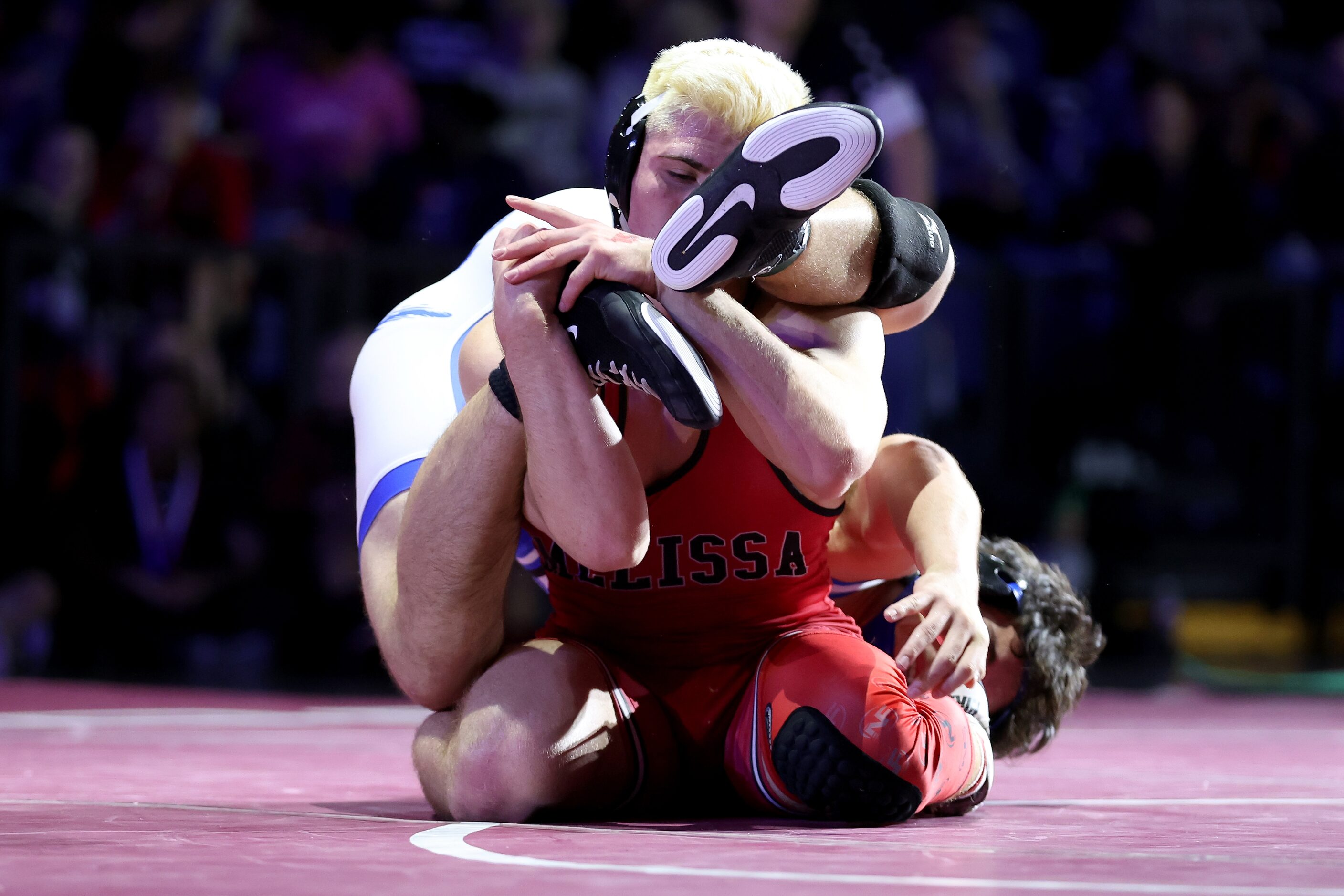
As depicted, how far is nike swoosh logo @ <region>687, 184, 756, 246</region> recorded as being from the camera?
193 centimetres

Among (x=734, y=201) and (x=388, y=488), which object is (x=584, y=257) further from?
(x=388, y=488)

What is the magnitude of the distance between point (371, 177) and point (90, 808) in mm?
4645

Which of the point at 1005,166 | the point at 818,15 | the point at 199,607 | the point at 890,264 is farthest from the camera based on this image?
the point at 1005,166

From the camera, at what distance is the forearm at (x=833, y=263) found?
2.19m

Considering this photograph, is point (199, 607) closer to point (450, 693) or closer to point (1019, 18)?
point (450, 693)

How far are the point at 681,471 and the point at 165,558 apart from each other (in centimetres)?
391

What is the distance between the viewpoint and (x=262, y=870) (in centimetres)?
159

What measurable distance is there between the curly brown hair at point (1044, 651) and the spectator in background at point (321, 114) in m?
4.34

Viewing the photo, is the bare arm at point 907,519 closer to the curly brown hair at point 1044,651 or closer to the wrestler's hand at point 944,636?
the wrestler's hand at point 944,636

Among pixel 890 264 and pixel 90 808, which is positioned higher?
pixel 890 264

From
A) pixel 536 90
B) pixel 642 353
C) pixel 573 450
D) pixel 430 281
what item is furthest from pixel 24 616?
pixel 642 353

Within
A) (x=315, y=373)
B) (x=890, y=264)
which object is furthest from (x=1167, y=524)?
(x=890, y=264)

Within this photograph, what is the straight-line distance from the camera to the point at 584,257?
2.05 m

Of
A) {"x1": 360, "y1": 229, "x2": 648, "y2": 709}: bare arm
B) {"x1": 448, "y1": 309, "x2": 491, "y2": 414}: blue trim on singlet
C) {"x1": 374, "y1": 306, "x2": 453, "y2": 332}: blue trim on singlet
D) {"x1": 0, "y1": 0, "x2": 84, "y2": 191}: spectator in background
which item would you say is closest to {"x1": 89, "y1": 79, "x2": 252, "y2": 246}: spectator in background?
{"x1": 0, "y1": 0, "x2": 84, "y2": 191}: spectator in background
